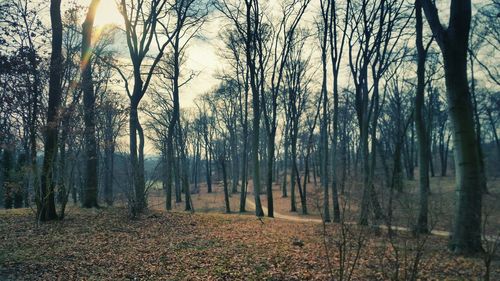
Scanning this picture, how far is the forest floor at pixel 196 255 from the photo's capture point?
614cm

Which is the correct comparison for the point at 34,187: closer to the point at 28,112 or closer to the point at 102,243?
the point at 28,112

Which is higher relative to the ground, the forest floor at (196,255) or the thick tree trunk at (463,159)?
the thick tree trunk at (463,159)

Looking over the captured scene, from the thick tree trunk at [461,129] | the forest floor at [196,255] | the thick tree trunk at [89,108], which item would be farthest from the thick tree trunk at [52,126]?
the thick tree trunk at [461,129]

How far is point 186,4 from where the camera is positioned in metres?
18.2

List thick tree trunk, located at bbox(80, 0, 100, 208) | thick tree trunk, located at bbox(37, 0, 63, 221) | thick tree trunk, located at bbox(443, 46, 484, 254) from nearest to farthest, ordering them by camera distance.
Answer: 1. thick tree trunk, located at bbox(443, 46, 484, 254)
2. thick tree trunk, located at bbox(37, 0, 63, 221)
3. thick tree trunk, located at bbox(80, 0, 100, 208)

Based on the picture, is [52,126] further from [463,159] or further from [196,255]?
[463,159]

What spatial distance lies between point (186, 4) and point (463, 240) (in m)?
16.7

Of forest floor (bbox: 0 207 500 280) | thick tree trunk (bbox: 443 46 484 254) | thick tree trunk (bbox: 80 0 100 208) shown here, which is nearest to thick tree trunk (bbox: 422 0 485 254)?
thick tree trunk (bbox: 443 46 484 254)

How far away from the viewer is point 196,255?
7762mm

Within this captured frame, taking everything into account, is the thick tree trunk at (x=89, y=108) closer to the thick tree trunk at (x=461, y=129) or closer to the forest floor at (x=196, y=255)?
the forest floor at (x=196, y=255)

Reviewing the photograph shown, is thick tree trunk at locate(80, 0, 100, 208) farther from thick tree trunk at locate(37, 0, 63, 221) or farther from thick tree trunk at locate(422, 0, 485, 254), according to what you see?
thick tree trunk at locate(422, 0, 485, 254)

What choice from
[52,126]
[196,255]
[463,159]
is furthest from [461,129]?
[52,126]

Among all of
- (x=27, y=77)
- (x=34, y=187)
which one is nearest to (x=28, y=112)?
(x=27, y=77)

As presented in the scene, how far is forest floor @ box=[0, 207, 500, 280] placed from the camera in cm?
614
